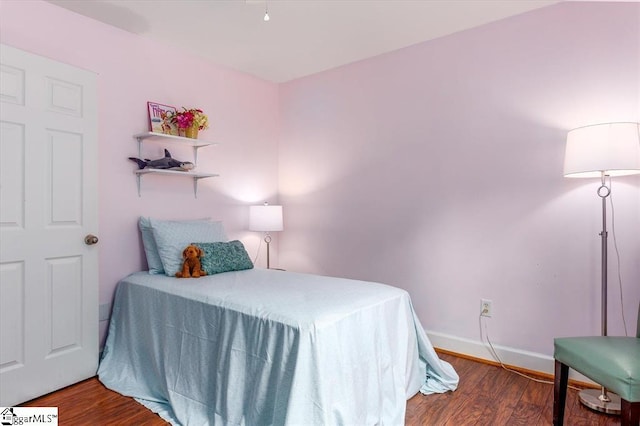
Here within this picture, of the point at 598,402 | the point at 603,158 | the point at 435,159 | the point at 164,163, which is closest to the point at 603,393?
the point at 598,402

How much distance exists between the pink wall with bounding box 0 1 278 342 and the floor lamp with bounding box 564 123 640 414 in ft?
8.53

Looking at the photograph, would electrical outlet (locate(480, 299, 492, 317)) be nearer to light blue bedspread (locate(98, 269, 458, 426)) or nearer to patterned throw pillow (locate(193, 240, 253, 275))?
light blue bedspread (locate(98, 269, 458, 426))

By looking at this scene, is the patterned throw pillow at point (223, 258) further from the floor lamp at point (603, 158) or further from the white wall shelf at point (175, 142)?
the floor lamp at point (603, 158)

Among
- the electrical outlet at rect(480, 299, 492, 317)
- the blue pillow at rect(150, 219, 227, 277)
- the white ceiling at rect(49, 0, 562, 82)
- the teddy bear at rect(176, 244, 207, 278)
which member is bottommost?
the electrical outlet at rect(480, 299, 492, 317)

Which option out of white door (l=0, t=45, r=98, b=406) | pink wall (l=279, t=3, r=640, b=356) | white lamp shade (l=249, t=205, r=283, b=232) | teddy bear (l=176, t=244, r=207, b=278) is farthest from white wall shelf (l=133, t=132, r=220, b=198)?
pink wall (l=279, t=3, r=640, b=356)

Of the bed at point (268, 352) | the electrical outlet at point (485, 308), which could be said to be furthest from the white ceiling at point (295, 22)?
the electrical outlet at point (485, 308)

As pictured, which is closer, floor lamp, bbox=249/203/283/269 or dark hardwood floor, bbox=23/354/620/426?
dark hardwood floor, bbox=23/354/620/426

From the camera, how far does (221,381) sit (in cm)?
181

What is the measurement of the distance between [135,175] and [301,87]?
181 centimetres

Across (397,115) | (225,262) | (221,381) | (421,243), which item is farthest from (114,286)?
(397,115)

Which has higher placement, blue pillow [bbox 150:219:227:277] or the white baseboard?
blue pillow [bbox 150:219:227:277]

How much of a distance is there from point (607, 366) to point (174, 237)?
2.53 m

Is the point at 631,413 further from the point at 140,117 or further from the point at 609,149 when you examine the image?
the point at 140,117

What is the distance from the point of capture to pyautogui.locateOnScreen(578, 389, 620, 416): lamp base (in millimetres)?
1979
